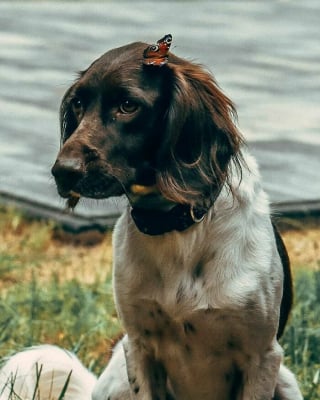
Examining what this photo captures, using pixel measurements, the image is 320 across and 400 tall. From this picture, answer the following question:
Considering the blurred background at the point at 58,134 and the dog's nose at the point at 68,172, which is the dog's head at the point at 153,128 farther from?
the blurred background at the point at 58,134

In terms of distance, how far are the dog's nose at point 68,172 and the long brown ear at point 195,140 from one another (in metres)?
0.36

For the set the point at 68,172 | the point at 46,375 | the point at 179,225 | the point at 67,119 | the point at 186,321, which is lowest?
the point at 46,375

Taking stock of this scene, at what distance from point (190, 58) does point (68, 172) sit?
4.12 m

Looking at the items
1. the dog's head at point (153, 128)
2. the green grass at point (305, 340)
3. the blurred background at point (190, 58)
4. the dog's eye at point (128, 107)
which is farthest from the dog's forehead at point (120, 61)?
the blurred background at point (190, 58)

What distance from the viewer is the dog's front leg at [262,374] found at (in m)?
5.07

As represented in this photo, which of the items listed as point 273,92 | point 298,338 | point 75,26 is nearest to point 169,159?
point 298,338

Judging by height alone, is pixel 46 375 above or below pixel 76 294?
above

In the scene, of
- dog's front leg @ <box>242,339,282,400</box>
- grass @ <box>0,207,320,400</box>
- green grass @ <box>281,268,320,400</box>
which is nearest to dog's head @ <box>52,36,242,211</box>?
dog's front leg @ <box>242,339,282,400</box>

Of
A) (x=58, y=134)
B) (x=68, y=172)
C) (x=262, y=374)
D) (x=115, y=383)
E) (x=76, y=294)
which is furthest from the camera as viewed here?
(x=58, y=134)

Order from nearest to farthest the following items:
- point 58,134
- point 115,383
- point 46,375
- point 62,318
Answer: point 115,383
point 46,375
point 62,318
point 58,134

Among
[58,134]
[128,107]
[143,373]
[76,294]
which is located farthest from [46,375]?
[58,134]

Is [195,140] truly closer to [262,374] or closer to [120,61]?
[120,61]

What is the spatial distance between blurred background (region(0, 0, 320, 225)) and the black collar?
2779 mm

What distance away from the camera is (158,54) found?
473 cm
